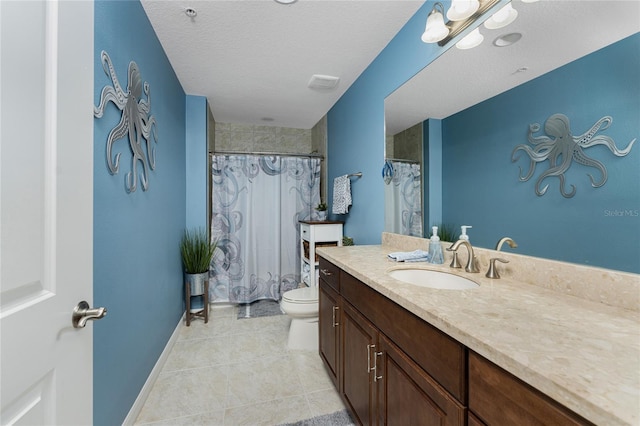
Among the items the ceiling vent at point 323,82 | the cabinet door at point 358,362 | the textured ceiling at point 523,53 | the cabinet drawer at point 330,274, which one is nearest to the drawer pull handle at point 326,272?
the cabinet drawer at point 330,274

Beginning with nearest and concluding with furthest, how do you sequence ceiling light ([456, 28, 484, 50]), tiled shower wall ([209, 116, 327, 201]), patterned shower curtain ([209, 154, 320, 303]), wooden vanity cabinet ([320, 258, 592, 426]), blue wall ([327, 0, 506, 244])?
wooden vanity cabinet ([320, 258, 592, 426]) → ceiling light ([456, 28, 484, 50]) → blue wall ([327, 0, 506, 244]) → patterned shower curtain ([209, 154, 320, 303]) → tiled shower wall ([209, 116, 327, 201])

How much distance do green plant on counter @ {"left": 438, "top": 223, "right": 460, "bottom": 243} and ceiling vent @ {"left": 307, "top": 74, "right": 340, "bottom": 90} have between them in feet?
5.66

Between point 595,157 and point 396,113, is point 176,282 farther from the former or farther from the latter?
point 595,157

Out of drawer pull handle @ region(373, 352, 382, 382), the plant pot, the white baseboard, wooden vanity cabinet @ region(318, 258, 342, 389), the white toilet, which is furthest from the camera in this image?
the plant pot

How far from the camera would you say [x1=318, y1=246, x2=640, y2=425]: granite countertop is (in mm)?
427

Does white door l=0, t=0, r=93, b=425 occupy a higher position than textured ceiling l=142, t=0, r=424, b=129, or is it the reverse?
textured ceiling l=142, t=0, r=424, b=129

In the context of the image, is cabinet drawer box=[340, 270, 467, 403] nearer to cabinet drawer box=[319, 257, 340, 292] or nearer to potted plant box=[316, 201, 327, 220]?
cabinet drawer box=[319, 257, 340, 292]

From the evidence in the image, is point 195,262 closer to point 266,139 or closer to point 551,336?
point 266,139

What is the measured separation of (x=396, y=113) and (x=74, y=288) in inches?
74.6

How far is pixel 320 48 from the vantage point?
6.68 ft

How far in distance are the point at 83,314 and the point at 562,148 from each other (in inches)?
59.6

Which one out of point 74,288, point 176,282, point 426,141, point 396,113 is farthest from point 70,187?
point 176,282

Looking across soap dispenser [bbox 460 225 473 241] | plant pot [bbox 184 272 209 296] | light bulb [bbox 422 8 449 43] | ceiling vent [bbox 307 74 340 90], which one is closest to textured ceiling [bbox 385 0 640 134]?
light bulb [bbox 422 8 449 43]

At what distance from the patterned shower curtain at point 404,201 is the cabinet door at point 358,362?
705 millimetres
